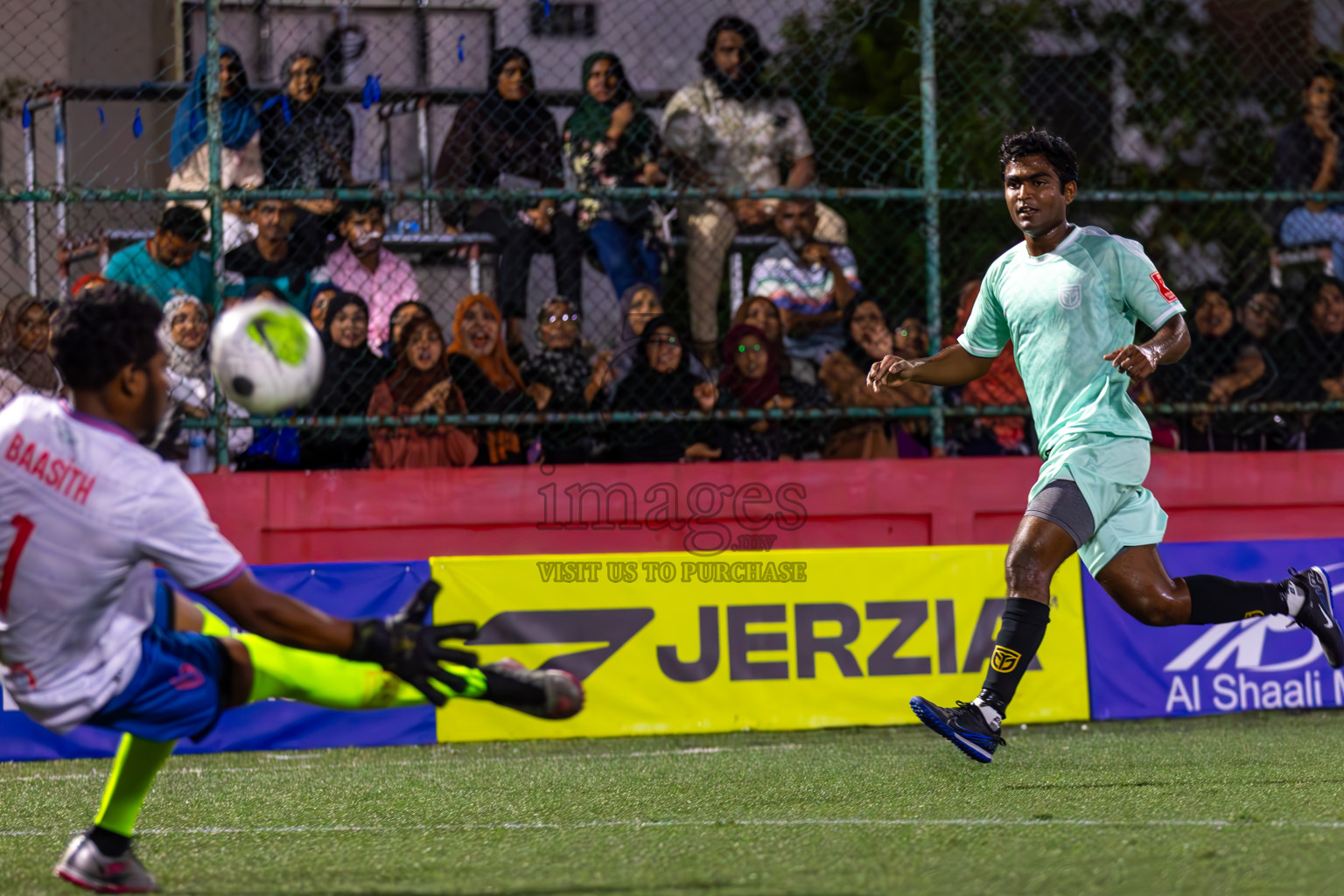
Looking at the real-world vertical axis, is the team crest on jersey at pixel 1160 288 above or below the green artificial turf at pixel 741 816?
above

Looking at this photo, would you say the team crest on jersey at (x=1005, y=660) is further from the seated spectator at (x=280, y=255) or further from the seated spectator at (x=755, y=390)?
the seated spectator at (x=280, y=255)

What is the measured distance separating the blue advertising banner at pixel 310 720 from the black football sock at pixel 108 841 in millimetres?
3704

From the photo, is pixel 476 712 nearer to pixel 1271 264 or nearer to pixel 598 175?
pixel 598 175

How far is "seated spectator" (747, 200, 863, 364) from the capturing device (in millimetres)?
8961

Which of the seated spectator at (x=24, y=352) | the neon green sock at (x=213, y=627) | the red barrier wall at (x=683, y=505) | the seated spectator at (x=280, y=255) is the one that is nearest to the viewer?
the neon green sock at (x=213, y=627)

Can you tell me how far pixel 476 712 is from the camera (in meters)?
7.80

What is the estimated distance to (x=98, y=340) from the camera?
11.8 feet

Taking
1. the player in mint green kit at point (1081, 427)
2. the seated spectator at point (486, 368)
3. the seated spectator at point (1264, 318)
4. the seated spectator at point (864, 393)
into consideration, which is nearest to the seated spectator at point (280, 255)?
the seated spectator at point (486, 368)

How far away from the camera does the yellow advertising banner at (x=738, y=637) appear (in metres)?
7.85

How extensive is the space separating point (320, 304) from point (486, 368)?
3.20ft

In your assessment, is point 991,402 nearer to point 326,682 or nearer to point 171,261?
point 171,261

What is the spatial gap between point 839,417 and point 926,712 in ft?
13.1

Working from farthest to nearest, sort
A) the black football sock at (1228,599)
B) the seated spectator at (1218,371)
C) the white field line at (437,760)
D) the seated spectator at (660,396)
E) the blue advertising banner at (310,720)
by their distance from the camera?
1. the seated spectator at (1218,371)
2. the seated spectator at (660,396)
3. the blue advertising banner at (310,720)
4. the white field line at (437,760)
5. the black football sock at (1228,599)

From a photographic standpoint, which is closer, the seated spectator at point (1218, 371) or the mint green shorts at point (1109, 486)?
the mint green shorts at point (1109, 486)
